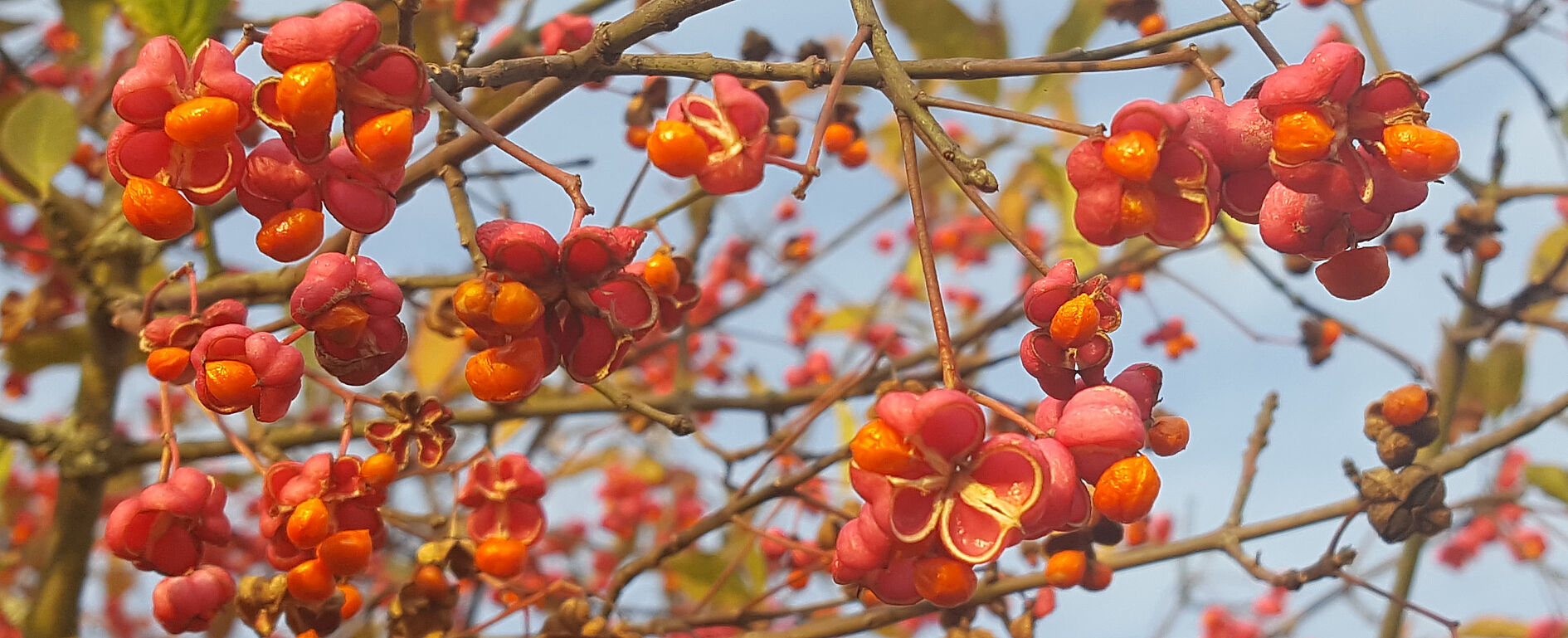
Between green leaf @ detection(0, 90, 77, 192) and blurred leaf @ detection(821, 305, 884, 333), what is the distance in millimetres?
1901

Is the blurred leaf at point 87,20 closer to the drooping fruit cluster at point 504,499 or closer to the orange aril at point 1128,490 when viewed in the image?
the drooping fruit cluster at point 504,499

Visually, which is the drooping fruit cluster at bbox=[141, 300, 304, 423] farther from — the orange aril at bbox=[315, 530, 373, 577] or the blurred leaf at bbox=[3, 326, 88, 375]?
the blurred leaf at bbox=[3, 326, 88, 375]

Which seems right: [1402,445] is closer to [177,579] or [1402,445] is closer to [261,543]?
[177,579]

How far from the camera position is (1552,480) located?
1874 millimetres

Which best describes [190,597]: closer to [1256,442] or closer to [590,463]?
[1256,442]

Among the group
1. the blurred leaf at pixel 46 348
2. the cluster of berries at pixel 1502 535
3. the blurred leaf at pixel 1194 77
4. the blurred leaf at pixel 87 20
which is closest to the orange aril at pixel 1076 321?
the blurred leaf at pixel 1194 77

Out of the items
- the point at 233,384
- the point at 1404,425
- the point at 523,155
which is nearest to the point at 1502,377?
the point at 1404,425

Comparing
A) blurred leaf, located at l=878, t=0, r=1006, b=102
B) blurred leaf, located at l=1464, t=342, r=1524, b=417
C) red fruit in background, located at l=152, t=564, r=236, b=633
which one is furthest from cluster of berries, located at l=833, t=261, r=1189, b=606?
blurred leaf, located at l=1464, t=342, r=1524, b=417

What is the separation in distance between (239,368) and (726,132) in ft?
1.36

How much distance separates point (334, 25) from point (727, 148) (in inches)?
12.5

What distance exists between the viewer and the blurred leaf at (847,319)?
10.1 ft

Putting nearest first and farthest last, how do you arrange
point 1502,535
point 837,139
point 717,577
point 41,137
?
1. point 837,139
2. point 41,137
3. point 717,577
4. point 1502,535

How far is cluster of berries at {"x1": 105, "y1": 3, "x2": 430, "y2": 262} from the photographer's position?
29.0 inches

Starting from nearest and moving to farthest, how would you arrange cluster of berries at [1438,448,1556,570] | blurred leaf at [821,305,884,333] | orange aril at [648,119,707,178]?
orange aril at [648,119,707,178] < blurred leaf at [821,305,884,333] < cluster of berries at [1438,448,1556,570]
